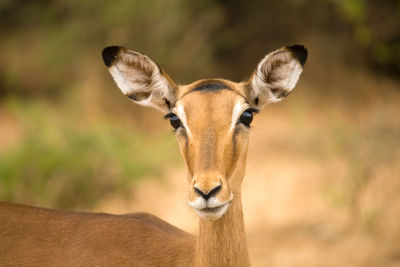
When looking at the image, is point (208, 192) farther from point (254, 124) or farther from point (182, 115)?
point (254, 124)

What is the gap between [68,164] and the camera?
1063 centimetres

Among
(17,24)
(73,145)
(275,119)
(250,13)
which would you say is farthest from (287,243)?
(17,24)

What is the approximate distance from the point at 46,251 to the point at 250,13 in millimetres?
15168

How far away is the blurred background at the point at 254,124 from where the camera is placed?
386 inches

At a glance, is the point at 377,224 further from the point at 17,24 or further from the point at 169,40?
the point at 17,24

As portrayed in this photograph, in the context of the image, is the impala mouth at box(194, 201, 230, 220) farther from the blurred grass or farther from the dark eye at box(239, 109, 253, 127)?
the blurred grass

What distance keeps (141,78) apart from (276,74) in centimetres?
119

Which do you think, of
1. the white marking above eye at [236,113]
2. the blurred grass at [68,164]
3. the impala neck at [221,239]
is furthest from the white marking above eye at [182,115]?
the blurred grass at [68,164]

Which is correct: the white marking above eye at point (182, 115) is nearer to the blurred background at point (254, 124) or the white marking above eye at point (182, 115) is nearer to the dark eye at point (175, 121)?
the dark eye at point (175, 121)

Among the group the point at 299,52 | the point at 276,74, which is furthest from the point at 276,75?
the point at 299,52

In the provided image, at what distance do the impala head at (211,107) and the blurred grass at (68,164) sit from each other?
521cm

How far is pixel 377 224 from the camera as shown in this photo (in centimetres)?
959

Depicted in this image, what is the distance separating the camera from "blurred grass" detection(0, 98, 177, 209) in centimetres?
1028

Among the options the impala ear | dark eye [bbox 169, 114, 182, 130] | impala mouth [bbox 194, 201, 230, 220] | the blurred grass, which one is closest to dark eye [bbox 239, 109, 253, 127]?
the impala ear
